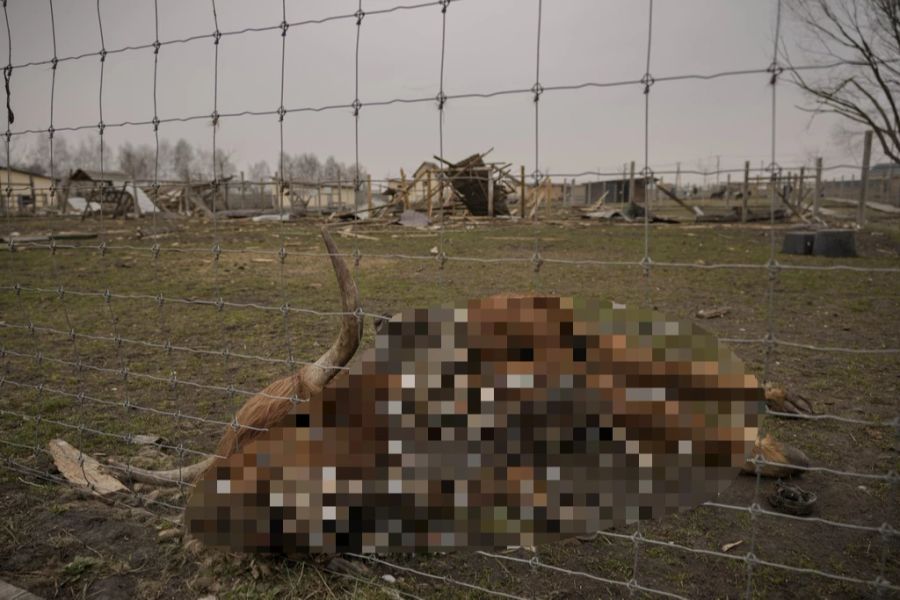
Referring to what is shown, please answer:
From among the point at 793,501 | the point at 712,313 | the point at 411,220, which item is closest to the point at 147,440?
the point at 793,501

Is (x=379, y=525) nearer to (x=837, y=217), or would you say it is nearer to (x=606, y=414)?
(x=606, y=414)

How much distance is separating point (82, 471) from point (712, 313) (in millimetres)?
6595

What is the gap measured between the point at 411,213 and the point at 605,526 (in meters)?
19.8

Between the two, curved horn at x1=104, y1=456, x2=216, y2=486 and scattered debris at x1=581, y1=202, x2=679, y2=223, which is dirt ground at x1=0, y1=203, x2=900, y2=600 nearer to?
curved horn at x1=104, y1=456, x2=216, y2=486

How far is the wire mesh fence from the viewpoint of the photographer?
258 cm

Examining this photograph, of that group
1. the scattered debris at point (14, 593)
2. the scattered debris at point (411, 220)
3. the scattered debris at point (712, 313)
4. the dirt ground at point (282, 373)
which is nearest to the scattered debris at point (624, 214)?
the scattered debris at point (411, 220)

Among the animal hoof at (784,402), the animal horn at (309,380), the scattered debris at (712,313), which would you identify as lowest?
the animal hoof at (784,402)

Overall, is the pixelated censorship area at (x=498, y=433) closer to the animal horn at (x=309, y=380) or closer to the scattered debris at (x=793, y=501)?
the animal horn at (x=309, y=380)

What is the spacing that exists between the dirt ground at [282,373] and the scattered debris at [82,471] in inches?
2.7

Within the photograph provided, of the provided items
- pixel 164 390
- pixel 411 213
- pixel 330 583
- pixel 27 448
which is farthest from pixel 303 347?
pixel 411 213

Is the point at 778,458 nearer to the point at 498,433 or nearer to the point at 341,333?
the point at 498,433

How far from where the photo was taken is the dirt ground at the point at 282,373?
266 centimetres

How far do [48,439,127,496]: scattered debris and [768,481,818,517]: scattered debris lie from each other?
11.2 ft

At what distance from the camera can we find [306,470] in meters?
2.33
